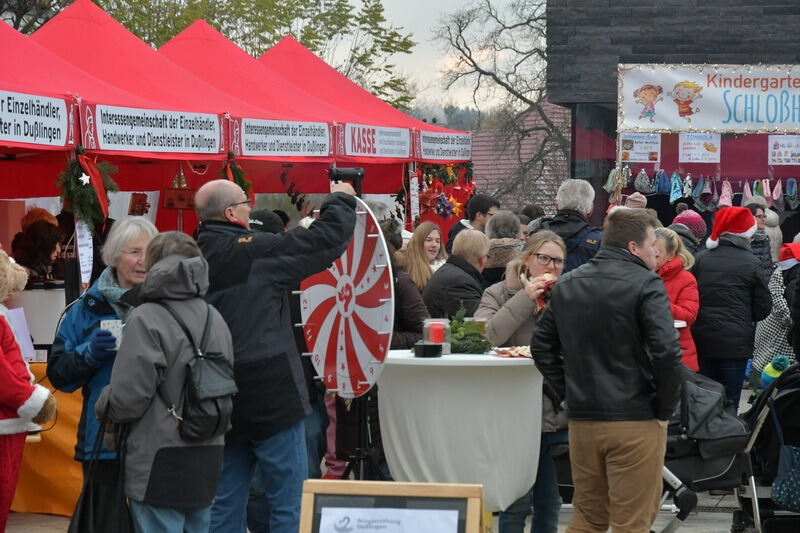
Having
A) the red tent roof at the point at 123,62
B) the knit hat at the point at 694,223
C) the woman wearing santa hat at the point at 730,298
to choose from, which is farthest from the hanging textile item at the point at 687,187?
the woman wearing santa hat at the point at 730,298

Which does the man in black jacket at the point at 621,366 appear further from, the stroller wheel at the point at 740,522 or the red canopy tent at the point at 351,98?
the red canopy tent at the point at 351,98

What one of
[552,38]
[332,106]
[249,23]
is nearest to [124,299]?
[332,106]

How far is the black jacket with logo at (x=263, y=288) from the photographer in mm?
5297

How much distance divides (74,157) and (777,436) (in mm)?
5288

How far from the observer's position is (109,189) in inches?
360

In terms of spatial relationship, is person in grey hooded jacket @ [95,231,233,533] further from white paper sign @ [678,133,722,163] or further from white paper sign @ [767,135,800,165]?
white paper sign @ [767,135,800,165]

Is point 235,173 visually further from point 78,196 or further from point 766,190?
point 766,190

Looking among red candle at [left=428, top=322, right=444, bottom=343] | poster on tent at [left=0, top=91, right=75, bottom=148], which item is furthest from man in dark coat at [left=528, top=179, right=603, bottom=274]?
poster on tent at [left=0, top=91, right=75, bottom=148]

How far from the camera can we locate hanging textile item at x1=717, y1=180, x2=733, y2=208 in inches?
609

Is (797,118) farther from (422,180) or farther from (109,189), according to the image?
(109,189)

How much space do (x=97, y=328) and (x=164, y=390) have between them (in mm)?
707

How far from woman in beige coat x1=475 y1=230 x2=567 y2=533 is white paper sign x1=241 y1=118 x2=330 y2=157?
5.64 m

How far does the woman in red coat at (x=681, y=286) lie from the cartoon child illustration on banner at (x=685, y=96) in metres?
7.35

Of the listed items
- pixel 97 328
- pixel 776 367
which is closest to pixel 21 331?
pixel 97 328
